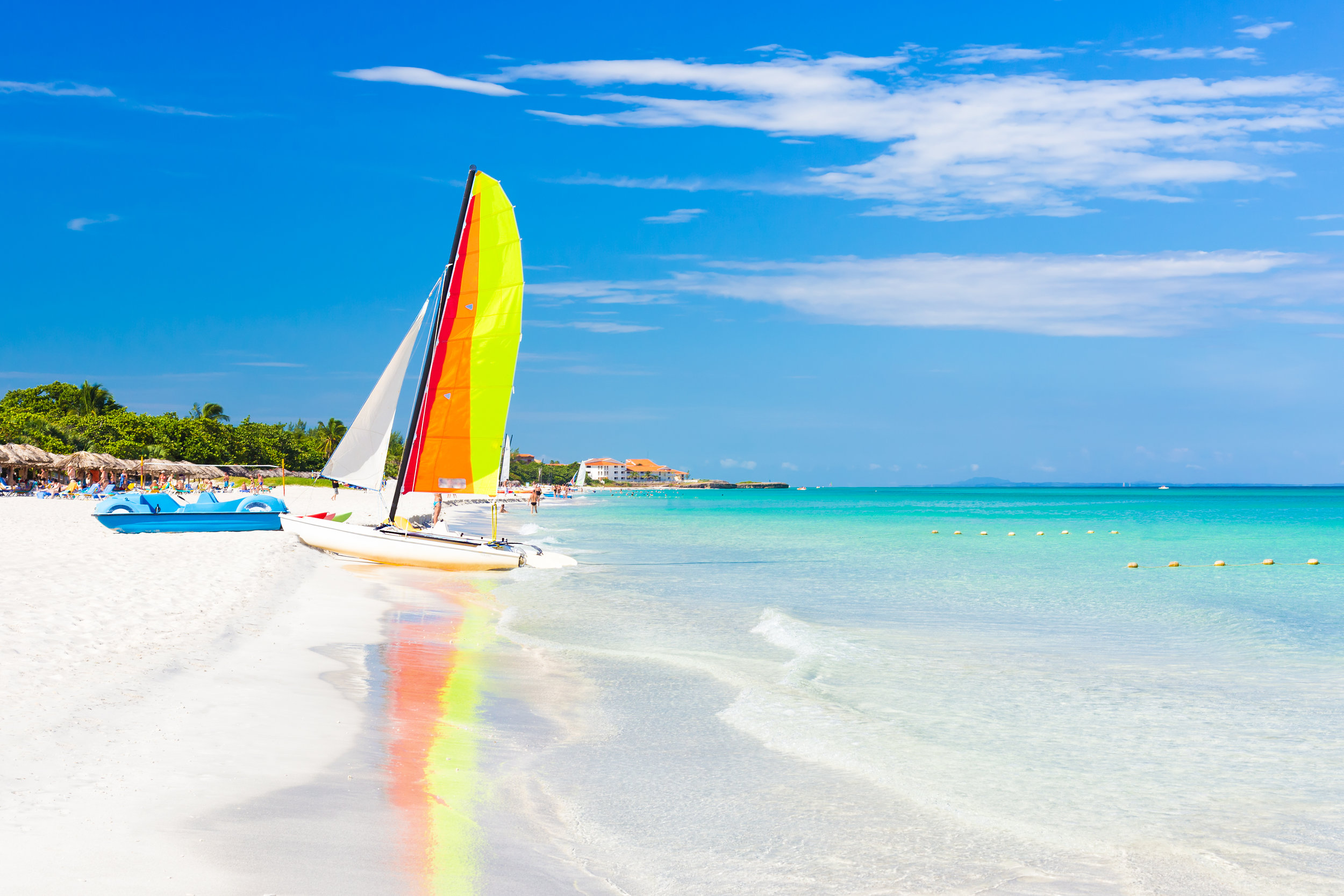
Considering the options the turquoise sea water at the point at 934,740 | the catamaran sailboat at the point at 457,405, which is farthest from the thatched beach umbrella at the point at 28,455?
the turquoise sea water at the point at 934,740

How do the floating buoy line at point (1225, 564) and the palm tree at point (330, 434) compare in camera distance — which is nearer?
the floating buoy line at point (1225, 564)

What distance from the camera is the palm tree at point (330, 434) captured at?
122750 mm

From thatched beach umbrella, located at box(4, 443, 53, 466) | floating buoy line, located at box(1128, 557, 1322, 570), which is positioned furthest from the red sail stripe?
thatched beach umbrella, located at box(4, 443, 53, 466)

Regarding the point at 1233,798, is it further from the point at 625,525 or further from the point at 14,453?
the point at 14,453

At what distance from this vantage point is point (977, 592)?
2086 centimetres

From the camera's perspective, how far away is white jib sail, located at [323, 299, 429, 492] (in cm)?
2155

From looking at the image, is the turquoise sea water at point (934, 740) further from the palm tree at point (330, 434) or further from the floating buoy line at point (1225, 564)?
the palm tree at point (330, 434)

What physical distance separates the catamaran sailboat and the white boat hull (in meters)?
0.02

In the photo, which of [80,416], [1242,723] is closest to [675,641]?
[1242,723]

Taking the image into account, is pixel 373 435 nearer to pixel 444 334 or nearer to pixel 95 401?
pixel 444 334

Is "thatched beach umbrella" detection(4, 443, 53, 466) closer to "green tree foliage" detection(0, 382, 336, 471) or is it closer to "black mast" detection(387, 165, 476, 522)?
"green tree foliage" detection(0, 382, 336, 471)

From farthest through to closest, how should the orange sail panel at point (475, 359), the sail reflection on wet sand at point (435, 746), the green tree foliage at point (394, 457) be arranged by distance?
1. the green tree foliage at point (394, 457)
2. the orange sail panel at point (475, 359)
3. the sail reflection on wet sand at point (435, 746)

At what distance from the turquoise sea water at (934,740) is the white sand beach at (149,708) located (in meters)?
1.89

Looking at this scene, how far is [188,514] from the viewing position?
966 inches
